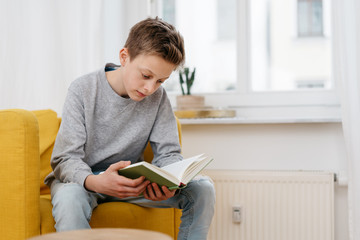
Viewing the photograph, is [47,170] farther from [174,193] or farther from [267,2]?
[267,2]

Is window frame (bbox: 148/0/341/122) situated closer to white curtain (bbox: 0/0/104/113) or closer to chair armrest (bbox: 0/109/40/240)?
white curtain (bbox: 0/0/104/113)

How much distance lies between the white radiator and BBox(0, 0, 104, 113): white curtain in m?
0.78

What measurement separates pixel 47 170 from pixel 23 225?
1.46 ft

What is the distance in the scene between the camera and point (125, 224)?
134 cm

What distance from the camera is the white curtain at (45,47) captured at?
1688mm

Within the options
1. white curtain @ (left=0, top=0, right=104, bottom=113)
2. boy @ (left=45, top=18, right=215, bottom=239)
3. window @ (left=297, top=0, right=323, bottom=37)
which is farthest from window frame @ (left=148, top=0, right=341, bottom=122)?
boy @ (left=45, top=18, right=215, bottom=239)

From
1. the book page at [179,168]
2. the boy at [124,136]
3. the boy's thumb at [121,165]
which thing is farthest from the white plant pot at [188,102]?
the boy's thumb at [121,165]

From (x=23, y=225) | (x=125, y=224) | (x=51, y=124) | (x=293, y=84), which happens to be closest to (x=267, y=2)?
(x=293, y=84)

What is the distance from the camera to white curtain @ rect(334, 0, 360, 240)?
1.82 meters

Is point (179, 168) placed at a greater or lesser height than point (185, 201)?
greater

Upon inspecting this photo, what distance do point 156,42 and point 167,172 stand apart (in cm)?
41

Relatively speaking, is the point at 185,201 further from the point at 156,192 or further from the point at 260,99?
the point at 260,99

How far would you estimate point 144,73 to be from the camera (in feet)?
4.33

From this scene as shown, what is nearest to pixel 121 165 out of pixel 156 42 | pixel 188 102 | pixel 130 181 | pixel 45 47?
pixel 130 181
